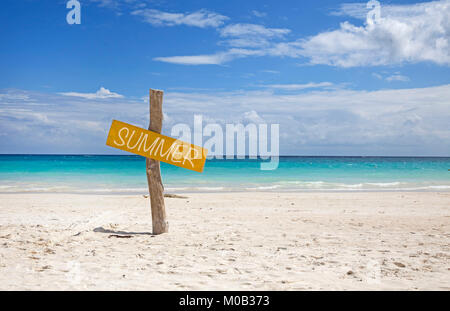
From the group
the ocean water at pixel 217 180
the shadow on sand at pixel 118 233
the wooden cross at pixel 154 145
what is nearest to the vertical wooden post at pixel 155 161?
the wooden cross at pixel 154 145

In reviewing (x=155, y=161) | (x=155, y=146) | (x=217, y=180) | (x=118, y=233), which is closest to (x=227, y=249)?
(x=155, y=161)

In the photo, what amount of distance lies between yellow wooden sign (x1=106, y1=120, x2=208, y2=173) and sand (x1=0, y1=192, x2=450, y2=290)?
1556mm

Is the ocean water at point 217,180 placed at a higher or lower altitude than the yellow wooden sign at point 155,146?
lower

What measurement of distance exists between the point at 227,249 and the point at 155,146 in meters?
2.39

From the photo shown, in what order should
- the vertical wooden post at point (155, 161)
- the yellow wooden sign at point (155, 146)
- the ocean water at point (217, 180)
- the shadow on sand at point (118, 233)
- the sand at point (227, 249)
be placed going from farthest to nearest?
the ocean water at point (217, 180), the shadow on sand at point (118, 233), the vertical wooden post at point (155, 161), the yellow wooden sign at point (155, 146), the sand at point (227, 249)

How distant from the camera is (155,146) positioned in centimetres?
713

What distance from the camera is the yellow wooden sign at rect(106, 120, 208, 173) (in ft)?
23.0

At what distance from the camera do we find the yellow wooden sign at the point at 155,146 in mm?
7000

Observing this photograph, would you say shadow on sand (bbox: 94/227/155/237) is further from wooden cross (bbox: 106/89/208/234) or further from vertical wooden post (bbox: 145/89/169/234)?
wooden cross (bbox: 106/89/208/234)

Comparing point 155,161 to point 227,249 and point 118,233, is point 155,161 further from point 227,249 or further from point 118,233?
point 227,249

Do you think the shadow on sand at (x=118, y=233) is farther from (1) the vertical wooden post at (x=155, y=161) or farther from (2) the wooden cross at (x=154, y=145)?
(2) the wooden cross at (x=154, y=145)

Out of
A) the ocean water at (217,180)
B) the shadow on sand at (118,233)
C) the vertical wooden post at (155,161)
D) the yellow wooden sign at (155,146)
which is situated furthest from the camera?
the ocean water at (217,180)

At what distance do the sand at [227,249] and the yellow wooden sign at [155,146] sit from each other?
156cm
